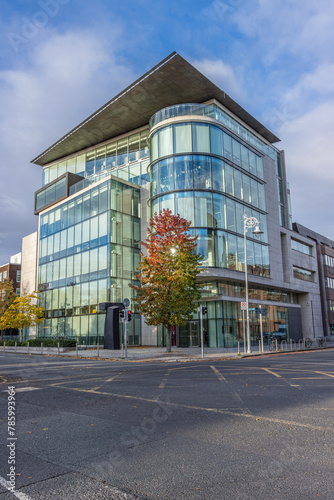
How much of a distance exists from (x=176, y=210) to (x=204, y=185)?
3608mm

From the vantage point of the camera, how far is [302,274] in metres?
55.1

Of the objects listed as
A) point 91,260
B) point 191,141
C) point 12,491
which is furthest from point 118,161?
point 12,491

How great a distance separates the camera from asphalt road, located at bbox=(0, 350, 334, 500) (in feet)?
12.7

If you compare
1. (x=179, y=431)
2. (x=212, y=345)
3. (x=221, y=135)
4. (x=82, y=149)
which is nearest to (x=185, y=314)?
(x=212, y=345)

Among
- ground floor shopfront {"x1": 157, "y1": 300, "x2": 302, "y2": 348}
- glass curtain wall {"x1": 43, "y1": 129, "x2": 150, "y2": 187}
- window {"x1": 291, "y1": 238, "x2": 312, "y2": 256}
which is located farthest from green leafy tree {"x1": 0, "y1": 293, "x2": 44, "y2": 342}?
window {"x1": 291, "y1": 238, "x2": 312, "y2": 256}

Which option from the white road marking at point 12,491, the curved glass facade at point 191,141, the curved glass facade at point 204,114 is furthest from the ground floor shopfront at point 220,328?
the white road marking at point 12,491

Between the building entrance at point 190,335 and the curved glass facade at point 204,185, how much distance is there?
6284mm

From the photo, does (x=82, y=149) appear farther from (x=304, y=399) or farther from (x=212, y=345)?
(x=304, y=399)

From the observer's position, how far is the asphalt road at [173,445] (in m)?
3.86

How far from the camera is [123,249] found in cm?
4234

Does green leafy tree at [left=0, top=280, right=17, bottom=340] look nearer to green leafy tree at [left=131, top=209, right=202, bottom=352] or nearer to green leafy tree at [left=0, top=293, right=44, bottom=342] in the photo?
green leafy tree at [left=0, top=293, right=44, bottom=342]

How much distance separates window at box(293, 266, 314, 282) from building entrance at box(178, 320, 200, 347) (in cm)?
2058

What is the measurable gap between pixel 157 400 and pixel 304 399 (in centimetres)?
311

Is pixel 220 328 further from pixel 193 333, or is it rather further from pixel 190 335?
pixel 190 335
